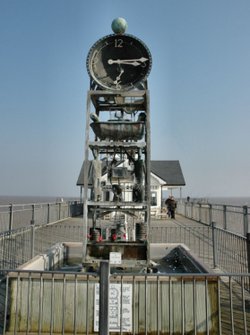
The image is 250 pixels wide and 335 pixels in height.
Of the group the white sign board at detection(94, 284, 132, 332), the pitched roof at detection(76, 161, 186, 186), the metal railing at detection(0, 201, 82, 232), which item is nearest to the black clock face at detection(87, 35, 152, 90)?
the white sign board at detection(94, 284, 132, 332)

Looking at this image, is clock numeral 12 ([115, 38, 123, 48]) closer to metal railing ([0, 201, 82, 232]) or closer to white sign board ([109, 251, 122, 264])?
white sign board ([109, 251, 122, 264])

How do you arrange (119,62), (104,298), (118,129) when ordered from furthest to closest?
(119,62) < (118,129) < (104,298)

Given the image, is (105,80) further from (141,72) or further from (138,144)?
(138,144)

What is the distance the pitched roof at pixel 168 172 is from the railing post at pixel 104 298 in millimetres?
35518

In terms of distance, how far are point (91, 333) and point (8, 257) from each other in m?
5.83

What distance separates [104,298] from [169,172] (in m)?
40.5

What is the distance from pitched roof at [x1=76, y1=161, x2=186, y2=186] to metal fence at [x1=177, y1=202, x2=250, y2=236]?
1152cm

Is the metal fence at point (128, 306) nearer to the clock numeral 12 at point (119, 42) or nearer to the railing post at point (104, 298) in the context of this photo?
the railing post at point (104, 298)

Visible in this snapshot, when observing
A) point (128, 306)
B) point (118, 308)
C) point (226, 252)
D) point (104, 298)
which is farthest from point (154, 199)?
point (104, 298)

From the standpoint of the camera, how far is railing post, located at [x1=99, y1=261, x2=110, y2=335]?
3.95 metres

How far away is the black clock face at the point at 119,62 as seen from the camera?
8336 mm

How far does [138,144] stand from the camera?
7.95 meters

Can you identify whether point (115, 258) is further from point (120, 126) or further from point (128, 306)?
point (120, 126)

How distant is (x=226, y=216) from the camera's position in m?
16.5
